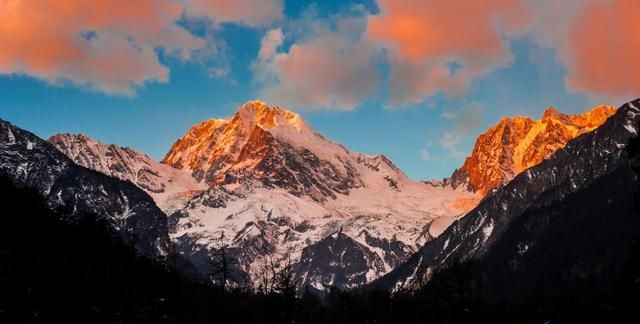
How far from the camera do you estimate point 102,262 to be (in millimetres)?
149250

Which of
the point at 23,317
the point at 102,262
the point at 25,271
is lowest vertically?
the point at 23,317

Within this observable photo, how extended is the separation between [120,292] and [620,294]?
80.1 meters

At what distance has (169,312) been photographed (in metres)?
134

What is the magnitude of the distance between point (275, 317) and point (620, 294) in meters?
58.2

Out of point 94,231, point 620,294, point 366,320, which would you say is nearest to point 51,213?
point 94,231

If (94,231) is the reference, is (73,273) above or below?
below

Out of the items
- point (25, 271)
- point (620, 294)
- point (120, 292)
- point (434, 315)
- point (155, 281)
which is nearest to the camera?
point (620, 294)

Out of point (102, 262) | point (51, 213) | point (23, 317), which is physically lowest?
point (23, 317)

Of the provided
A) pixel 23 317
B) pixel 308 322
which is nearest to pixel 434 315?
pixel 308 322

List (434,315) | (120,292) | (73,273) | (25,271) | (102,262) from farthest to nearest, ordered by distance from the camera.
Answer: (434,315)
(102,262)
(120,292)
(73,273)
(25,271)

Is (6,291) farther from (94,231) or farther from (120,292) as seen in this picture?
(94,231)

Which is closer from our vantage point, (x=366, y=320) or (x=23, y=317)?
(x=23, y=317)

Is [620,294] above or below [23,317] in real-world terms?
above

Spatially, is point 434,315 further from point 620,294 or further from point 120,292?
point 620,294
